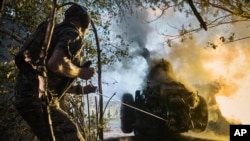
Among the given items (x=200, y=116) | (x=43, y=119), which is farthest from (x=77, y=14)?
(x=200, y=116)

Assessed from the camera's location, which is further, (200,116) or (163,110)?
(200,116)

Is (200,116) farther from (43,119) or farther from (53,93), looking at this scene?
(53,93)

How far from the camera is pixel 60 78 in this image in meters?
4.07

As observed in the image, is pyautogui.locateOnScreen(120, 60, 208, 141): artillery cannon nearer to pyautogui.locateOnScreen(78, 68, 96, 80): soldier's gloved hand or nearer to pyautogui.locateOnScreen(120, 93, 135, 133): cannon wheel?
pyautogui.locateOnScreen(120, 93, 135, 133): cannon wheel

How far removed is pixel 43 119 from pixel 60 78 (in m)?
0.43

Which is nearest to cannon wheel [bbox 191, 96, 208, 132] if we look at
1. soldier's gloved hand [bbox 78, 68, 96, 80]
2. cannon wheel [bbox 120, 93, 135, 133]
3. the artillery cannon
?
the artillery cannon

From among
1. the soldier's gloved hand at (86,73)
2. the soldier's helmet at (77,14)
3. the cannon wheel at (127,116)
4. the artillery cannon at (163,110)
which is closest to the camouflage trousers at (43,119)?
the soldier's gloved hand at (86,73)

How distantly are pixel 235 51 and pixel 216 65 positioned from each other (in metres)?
1.61

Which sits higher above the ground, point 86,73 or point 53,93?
point 86,73

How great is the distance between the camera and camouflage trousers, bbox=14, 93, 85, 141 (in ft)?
12.8

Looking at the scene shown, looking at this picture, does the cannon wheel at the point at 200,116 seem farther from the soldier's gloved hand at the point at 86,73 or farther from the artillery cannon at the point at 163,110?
the soldier's gloved hand at the point at 86,73

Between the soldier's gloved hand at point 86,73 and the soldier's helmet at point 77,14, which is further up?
the soldier's helmet at point 77,14

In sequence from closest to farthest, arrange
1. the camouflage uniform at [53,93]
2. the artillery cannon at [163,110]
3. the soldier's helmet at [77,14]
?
the camouflage uniform at [53,93], the soldier's helmet at [77,14], the artillery cannon at [163,110]

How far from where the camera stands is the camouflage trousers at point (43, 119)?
3912 millimetres
